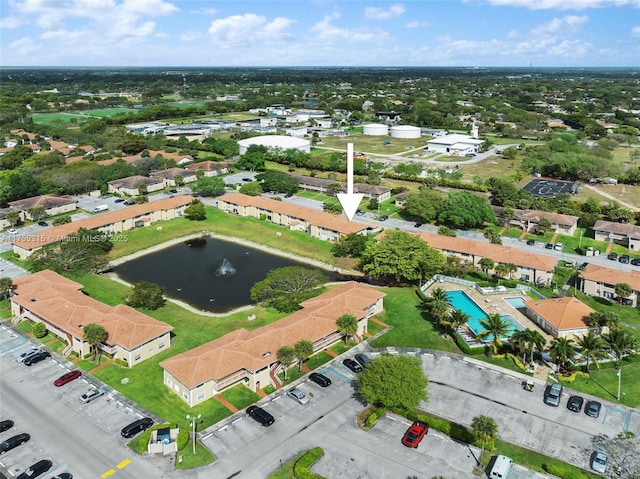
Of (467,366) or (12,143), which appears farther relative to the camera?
(12,143)

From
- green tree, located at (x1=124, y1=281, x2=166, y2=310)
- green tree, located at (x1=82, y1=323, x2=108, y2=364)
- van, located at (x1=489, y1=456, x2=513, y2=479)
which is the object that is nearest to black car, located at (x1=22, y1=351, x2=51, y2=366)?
green tree, located at (x1=82, y1=323, x2=108, y2=364)

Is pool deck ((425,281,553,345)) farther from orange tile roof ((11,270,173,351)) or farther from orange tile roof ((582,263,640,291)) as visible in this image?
orange tile roof ((11,270,173,351))

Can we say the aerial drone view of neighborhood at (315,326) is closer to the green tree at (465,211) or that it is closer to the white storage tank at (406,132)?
the green tree at (465,211)

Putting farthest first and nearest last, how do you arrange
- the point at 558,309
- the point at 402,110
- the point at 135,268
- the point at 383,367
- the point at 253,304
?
1. the point at 402,110
2. the point at 135,268
3. the point at 253,304
4. the point at 558,309
5. the point at 383,367

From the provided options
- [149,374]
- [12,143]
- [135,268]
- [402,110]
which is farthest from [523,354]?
[402,110]

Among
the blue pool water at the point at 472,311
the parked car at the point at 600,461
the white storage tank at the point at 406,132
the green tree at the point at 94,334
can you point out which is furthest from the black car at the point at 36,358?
the white storage tank at the point at 406,132

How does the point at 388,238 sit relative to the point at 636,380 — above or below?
above

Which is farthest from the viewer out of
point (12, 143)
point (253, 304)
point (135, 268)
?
point (12, 143)

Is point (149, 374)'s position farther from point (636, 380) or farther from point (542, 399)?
point (636, 380)

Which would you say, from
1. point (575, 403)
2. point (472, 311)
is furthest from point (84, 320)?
point (575, 403)
